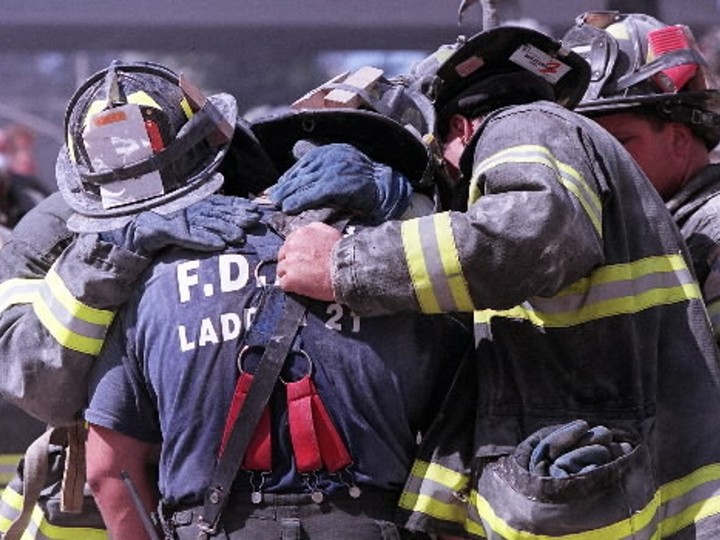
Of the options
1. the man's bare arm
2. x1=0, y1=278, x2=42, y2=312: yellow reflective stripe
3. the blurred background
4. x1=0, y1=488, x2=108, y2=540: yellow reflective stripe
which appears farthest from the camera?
the blurred background

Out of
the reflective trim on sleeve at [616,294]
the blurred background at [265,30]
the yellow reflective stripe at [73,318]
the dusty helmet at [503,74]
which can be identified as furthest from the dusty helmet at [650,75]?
the blurred background at [265,30]

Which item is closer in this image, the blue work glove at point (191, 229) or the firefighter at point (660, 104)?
the blue work glove at point (191, 229)

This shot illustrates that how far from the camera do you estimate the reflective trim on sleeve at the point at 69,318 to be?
138 inches

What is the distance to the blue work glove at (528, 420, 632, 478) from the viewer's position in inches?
125

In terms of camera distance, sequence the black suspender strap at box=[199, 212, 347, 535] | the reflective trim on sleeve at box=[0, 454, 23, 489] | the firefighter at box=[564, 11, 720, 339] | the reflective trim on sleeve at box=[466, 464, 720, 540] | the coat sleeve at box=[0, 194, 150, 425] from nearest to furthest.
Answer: the reflective trim on sleeve at box=[466, 464, 720, 540], the black suspender strap at box=[199, 212, 347, 535], the coat sleeve at box=[0, 194, 150, 425], the firefighter at box=[564, 11, 720, 339], the reflective trim on sleeve at box=[0, 454, 23, 489]

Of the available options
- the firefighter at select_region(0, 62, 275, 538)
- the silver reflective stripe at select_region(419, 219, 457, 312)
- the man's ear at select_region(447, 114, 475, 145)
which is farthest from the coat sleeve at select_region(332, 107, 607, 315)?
the man's ear at select_region(447, 114, 475, 145)

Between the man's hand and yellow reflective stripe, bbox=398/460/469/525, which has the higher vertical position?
the man's hand

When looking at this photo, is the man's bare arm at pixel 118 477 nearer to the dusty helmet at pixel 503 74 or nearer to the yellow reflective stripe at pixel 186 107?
the yellow reflective stripe at pixel 186 107

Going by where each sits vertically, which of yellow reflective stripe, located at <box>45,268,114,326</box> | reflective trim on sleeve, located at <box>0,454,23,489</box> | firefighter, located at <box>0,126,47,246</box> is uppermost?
yellow reflective stripe, located at <box>45,268,114,326</box>

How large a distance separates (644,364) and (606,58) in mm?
1270

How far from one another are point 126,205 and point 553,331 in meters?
1.03

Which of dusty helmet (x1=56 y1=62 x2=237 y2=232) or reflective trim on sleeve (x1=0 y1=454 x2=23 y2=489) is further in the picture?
reflective trim on sleeve (x1=0 y1=454 x2=23 y2=489)

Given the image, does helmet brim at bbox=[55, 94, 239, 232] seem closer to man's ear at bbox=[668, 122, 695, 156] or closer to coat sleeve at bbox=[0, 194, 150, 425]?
coat sleeve at bbox=[0, 194, 150, 425]

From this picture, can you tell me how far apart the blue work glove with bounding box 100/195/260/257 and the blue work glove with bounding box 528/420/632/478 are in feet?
2.75
